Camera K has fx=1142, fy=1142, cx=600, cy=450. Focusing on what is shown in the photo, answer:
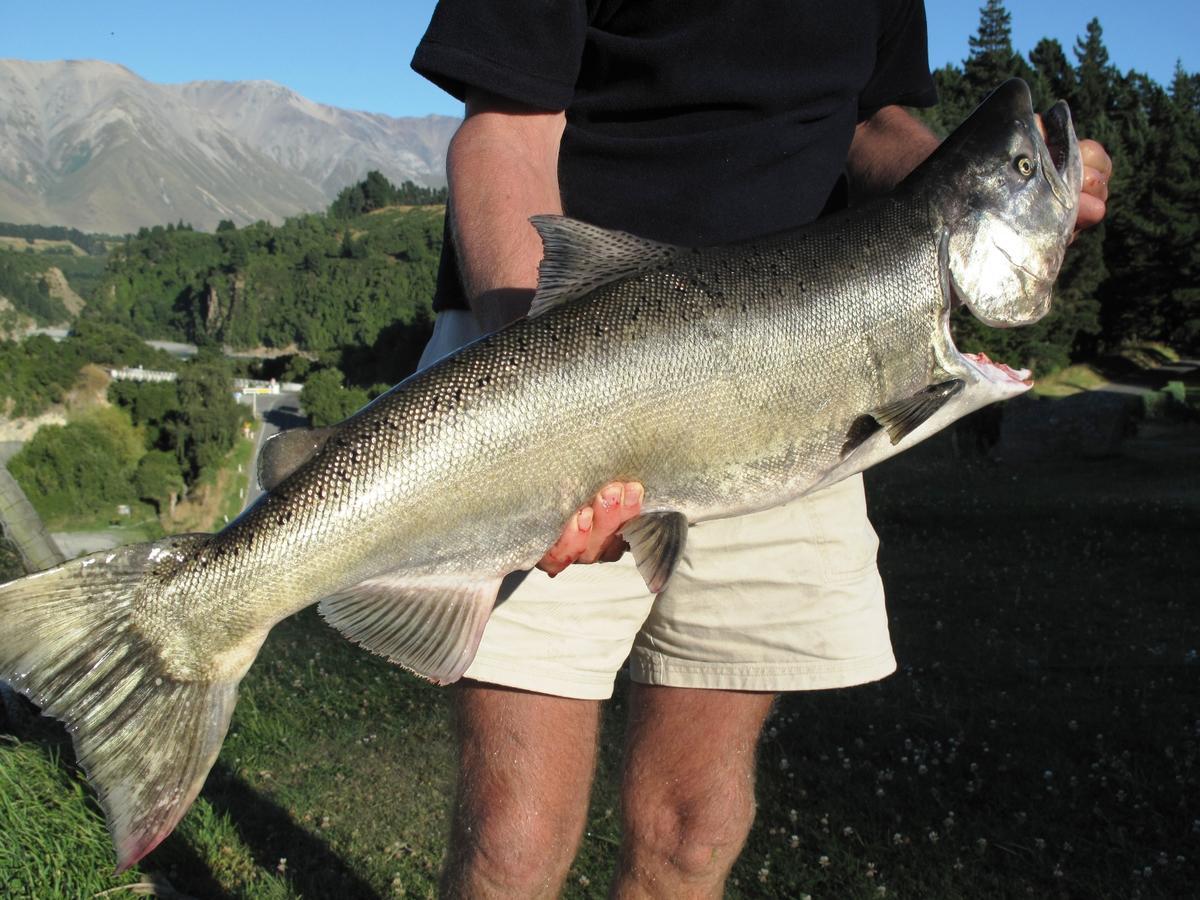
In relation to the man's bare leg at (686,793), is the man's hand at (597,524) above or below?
above

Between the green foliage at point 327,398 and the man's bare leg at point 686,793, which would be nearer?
the man's bare leg at point 686,793

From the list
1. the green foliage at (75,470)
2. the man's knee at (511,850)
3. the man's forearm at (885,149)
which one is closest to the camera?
the man's knee at (511,850)

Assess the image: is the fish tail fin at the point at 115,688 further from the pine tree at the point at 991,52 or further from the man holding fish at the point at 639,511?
the pine tree at the point at 991,52

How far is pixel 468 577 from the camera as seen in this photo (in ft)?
8.55

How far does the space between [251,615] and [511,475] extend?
64 centimetres

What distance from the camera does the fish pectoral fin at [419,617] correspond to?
2.60m

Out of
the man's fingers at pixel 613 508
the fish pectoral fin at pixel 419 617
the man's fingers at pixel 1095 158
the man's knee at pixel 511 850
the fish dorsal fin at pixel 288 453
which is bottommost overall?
the man's knee at pixel 511 850

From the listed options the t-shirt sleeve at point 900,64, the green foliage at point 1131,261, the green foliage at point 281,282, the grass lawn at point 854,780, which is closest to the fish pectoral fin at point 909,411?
the t-shirt sleeve at point 900,64

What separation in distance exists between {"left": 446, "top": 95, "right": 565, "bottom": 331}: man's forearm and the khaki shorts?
1.10ft

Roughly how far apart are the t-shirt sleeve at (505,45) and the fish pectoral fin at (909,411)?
→ 111 centimetres

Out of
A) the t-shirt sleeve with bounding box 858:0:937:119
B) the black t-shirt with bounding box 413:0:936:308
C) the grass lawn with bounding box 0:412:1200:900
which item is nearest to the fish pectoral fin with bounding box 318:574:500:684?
the black t-shirt with bounding box 413:0:936:308

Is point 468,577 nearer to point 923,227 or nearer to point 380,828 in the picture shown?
point 923,227

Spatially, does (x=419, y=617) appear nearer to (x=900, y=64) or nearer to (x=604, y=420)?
(x=604, y=420)

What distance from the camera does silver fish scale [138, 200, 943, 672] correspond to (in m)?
2.47
